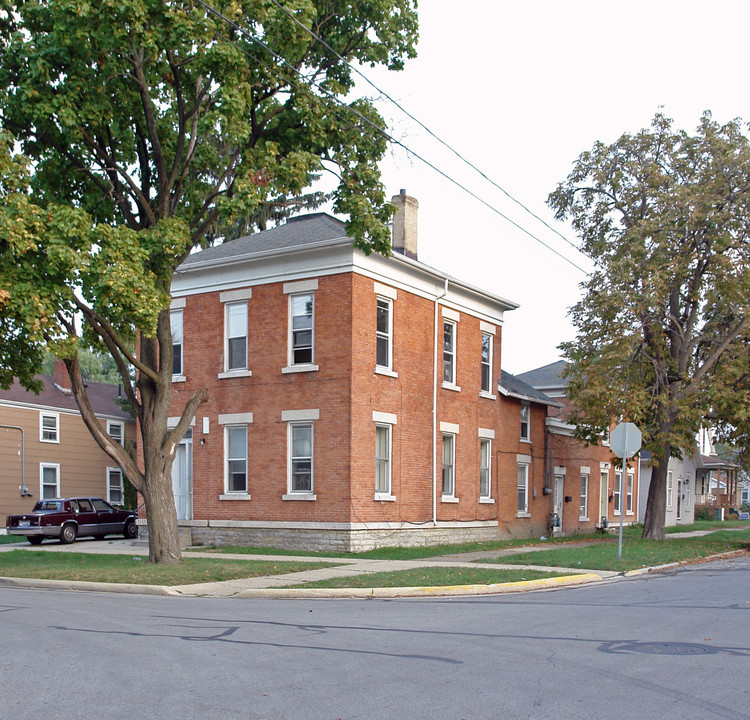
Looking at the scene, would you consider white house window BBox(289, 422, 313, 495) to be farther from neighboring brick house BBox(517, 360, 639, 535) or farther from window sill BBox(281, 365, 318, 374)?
neighboring brick house BBox(517, 360, 639, 535)

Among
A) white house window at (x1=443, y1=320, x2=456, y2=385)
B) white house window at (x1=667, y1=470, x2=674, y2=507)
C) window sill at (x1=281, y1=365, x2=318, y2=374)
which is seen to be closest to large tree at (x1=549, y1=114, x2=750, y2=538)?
white house window at (x1=443, y1=320, x2=456, y2=385)

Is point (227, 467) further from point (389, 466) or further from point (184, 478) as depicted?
point (389, 466)

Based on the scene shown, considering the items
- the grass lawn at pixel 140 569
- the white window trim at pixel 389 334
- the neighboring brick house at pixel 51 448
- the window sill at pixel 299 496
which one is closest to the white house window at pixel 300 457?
the window sill at pixel 299 496

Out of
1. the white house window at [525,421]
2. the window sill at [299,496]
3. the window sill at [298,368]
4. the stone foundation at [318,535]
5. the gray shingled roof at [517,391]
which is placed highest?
the window sill at [298,368]

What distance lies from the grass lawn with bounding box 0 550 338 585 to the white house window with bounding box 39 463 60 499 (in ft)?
58.0

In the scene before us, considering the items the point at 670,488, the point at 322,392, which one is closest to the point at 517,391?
the point at 322,392

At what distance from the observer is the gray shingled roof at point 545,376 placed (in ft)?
144

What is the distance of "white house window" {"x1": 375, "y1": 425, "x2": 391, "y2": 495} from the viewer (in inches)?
965

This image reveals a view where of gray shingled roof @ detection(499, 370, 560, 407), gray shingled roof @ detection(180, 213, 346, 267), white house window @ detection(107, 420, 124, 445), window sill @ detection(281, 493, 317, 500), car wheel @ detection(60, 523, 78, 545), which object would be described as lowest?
car wheel @ detection(60, 523, 78, 545)

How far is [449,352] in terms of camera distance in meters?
28.0

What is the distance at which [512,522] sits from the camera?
3119 cm

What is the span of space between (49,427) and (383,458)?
20.2 metres

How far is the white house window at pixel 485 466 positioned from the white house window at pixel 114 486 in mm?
20372

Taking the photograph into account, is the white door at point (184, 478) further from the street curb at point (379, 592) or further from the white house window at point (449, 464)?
the street curb at point (379, 592)
